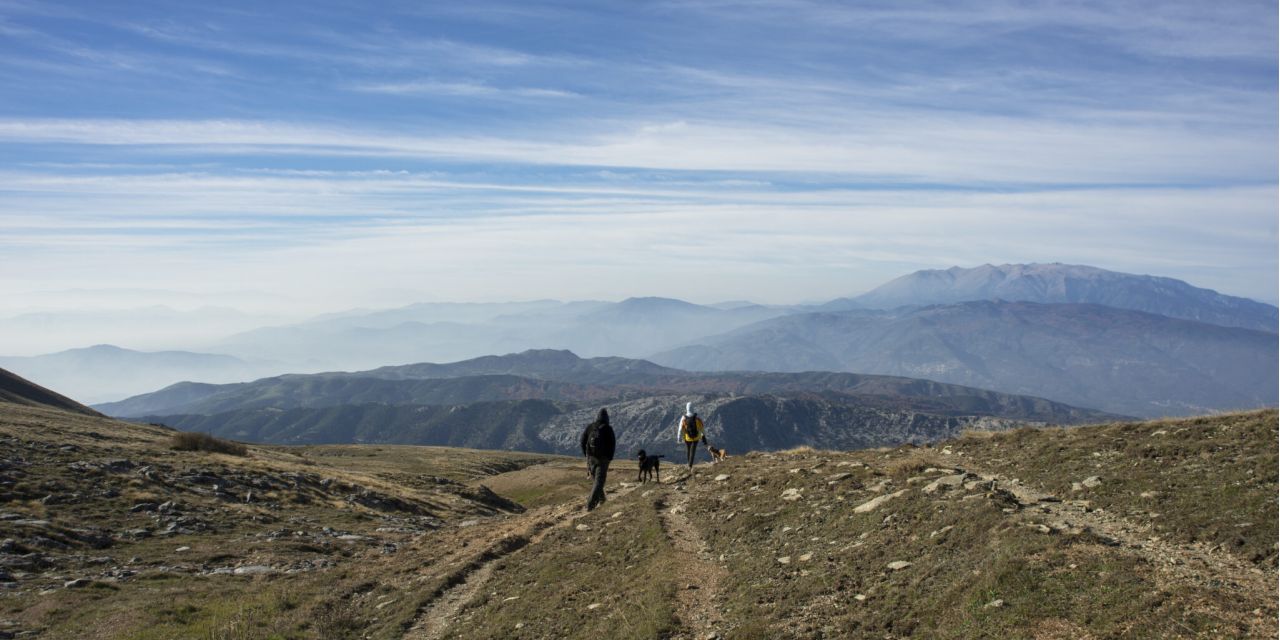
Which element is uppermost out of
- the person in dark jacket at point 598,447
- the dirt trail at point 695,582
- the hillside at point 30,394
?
the person in dark jacket at point 598,447

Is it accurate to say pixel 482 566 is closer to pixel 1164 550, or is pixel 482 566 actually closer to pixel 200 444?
pixel 1164 550

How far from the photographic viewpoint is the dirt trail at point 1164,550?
12156 millimetres

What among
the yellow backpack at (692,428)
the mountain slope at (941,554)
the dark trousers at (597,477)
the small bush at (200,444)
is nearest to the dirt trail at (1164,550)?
the mountain slope at (941,554)

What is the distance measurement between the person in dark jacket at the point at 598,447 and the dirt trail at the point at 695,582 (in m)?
4.03

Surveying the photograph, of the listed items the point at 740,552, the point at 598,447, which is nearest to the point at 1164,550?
the point at 740,552

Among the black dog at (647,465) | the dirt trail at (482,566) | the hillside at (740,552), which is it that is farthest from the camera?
the black dog at (647,465)

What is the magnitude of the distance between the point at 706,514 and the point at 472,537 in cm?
1028

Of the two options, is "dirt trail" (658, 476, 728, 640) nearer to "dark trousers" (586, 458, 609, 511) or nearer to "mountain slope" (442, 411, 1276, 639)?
"mountain slope" (442, 411, 1276, 639)

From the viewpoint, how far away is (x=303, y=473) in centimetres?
4512

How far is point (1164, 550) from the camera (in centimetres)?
1437

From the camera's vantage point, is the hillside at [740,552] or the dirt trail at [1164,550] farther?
the hillside at [740,552]

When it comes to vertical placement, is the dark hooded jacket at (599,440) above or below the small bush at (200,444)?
above

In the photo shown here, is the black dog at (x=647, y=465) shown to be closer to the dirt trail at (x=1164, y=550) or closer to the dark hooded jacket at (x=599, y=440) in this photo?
the dark hooded jacket at (x=599, y=440)

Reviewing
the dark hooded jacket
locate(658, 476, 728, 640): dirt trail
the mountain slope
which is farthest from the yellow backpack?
locate(658, 476, 728, 640): dirt trail
